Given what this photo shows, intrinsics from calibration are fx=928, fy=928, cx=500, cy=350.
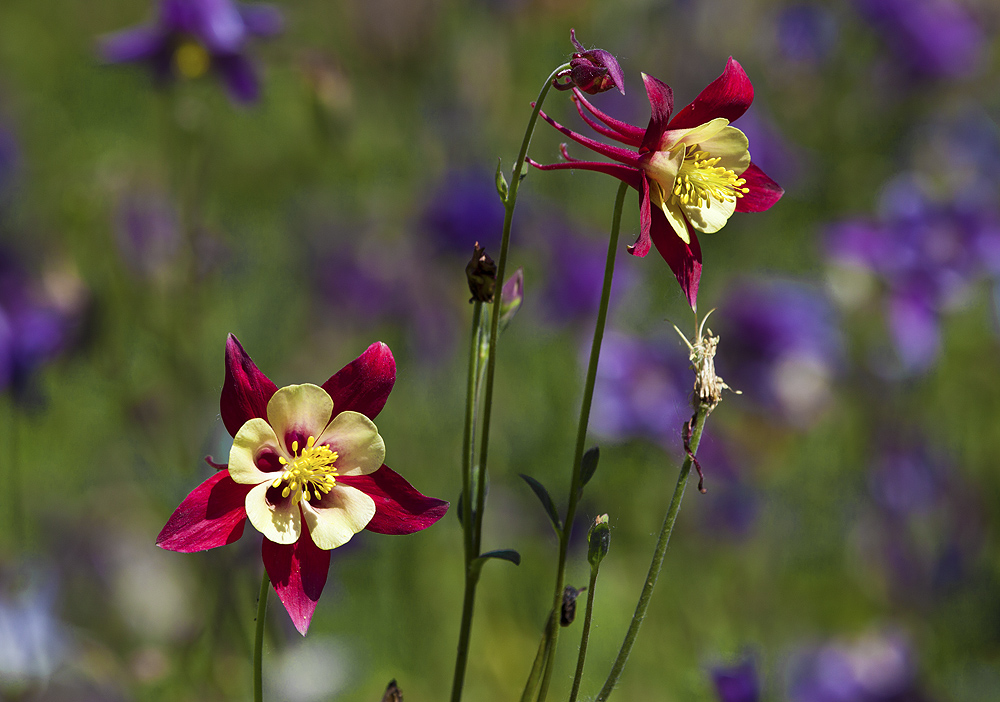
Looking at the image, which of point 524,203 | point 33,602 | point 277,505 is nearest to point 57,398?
point 33,602

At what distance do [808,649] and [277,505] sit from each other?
5.57ft

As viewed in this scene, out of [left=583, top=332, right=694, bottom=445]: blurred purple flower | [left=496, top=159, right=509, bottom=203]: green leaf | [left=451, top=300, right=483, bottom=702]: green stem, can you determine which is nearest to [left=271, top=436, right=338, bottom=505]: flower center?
[left=451, top=300, right=483, bottom=702]: green stem

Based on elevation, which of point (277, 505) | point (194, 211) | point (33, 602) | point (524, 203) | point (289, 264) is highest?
point (524, 203)

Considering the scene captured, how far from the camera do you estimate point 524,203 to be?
2689 mm

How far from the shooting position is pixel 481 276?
0.72 metres

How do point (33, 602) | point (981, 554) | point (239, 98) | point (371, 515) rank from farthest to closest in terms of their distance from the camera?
point (981, 554), point (33, 602), point (239, 98), point (371, 515)

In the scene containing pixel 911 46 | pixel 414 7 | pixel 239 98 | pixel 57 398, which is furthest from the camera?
pixel 414 7

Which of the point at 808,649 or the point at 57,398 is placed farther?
the point at 57,398

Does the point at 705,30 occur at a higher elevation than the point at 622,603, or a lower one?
higher

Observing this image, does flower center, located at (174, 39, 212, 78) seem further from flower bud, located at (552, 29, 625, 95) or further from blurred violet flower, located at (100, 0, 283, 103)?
flower bud, located at (552, 29, 625, 95)

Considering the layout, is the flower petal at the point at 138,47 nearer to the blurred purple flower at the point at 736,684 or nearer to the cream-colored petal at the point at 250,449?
the cream-colored petal at the point at 250,449

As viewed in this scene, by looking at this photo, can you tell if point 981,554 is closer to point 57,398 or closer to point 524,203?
point 524,203

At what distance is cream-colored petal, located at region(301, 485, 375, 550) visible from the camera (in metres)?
0.68

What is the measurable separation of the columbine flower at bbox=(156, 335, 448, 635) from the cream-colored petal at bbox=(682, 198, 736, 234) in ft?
0.88
